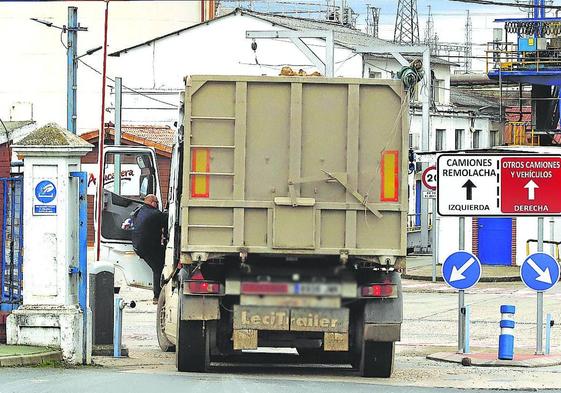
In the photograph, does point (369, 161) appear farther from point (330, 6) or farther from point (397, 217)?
point (330, 6)

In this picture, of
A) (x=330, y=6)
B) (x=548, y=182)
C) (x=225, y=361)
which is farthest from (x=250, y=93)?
(x=330, y=6)

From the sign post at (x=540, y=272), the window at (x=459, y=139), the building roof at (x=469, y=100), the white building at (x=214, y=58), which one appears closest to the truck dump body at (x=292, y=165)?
the sign post at (x=540, y=272)

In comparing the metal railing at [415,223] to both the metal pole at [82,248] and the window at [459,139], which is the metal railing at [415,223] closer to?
the window at [459,139]

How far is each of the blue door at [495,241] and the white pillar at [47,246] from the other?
88.1ft

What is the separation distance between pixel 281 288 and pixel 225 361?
7.77 metres

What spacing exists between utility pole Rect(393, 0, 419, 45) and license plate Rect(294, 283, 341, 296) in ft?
207

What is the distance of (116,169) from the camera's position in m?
32.4

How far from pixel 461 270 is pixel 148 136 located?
121ft

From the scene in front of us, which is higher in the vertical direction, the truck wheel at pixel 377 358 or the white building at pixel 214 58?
the white building at pixel 214 58

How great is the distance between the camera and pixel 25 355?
14750mm

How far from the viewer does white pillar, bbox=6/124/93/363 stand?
15422mm

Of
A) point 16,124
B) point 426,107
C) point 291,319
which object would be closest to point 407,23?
point 16,124

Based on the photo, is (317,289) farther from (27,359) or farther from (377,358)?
(27,359)

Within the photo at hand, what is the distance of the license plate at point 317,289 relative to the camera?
351 inches
